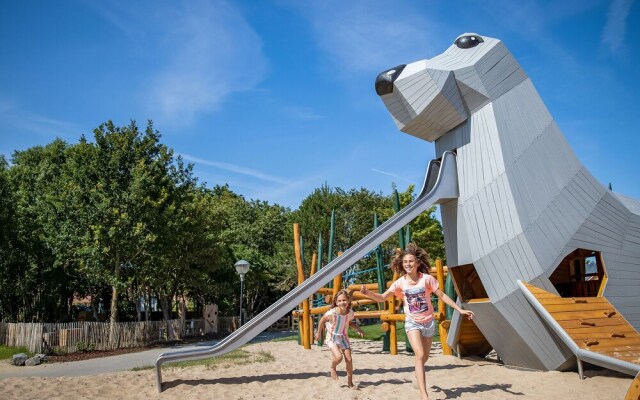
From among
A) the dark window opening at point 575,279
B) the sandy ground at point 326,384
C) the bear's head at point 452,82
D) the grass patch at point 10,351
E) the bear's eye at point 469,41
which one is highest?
the bear's eye at point 469,41

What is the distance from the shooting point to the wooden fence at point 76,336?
15469mm

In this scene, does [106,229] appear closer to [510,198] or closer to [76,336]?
[76,336]

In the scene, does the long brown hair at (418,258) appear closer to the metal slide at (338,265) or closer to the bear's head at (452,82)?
the metal slide at (338,265)

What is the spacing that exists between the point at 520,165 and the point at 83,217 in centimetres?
1512

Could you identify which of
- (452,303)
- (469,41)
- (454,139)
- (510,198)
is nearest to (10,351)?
(454,139)

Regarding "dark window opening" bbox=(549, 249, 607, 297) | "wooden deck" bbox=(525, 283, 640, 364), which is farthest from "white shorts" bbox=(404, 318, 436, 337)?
"dark window opening" bbox=(549, 249, 607, 297)

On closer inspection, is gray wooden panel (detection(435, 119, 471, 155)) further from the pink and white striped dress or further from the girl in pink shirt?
the pink and white striped dress

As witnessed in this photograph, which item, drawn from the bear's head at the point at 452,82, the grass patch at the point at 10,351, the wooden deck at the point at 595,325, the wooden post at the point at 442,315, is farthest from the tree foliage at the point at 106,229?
the wooden deck at the point at 595,325

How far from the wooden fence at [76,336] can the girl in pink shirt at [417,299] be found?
1374cm

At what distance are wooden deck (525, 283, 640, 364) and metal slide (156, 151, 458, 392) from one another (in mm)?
1971

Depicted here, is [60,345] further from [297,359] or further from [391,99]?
[391,99]

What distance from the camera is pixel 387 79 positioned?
820cm

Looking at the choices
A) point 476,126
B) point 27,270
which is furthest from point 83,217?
point 476,126

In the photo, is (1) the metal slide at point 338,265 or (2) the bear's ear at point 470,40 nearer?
(1) the metal slide at point 338,265
